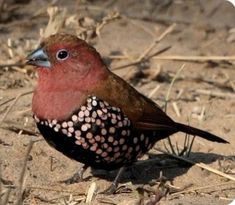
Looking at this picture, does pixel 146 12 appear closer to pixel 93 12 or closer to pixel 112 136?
pixel 93 12

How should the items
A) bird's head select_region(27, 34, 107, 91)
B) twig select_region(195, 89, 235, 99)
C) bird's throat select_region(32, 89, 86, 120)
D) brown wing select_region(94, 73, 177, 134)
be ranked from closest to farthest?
bird's throat select_region(32, 89, 86, 120) → bird's head select_region(27, 34, 107, 91) → brown wing select_region(94, 73, 177, 134) → twig select_region(195, 89, 235, 99)

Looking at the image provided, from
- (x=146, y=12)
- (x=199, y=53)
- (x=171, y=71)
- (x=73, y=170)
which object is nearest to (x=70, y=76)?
(x=73, y=170)

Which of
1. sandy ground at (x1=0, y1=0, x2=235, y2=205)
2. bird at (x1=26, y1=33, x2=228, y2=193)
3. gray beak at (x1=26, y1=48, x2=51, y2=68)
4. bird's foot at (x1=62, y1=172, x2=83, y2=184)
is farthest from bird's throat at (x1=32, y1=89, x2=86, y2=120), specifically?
bird's foot at (x1=62, y1=172, x2=83, y2=184)

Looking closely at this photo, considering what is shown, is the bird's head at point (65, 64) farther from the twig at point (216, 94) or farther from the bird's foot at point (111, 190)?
the twig at point (216, 94)

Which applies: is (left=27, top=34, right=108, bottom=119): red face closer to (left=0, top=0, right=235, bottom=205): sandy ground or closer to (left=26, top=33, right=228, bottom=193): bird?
(left=26, top=33, right=228, bottom=193): bird

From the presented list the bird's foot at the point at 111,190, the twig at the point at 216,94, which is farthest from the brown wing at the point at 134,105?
the twig at the point at 216,94

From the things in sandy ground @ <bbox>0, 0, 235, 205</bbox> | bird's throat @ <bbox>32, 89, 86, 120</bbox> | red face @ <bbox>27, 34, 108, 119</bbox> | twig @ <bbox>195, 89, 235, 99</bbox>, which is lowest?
twig @ <bbox>195, 89, 235, 99</bbox>

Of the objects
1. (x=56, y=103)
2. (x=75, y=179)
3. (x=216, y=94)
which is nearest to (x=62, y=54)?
(x=56, y=103)
